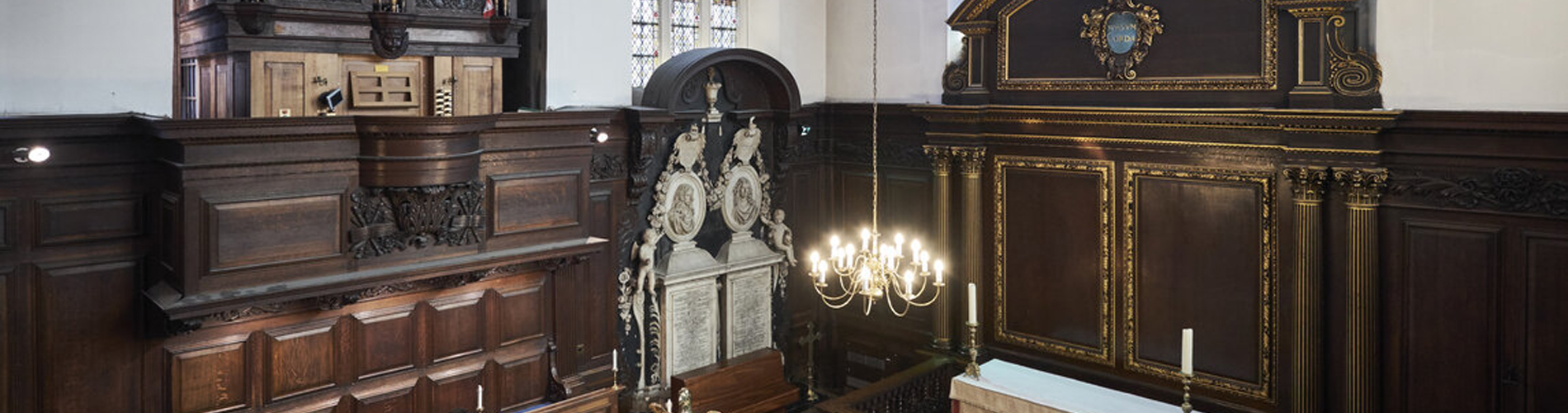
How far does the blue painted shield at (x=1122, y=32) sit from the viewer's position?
9.69 metres

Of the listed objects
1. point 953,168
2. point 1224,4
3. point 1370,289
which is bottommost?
point 1370,289

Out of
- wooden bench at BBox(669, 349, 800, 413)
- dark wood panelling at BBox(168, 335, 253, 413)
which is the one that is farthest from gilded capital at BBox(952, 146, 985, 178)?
dark wood panelling at BBox(168, 335, 253, 413)

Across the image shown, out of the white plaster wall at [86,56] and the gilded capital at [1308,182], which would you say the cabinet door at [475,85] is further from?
the gilded capital at [1308,182]

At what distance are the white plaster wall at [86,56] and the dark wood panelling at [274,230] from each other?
1.05 meters

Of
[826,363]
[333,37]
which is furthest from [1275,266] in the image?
[333,37]

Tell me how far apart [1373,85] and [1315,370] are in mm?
2290

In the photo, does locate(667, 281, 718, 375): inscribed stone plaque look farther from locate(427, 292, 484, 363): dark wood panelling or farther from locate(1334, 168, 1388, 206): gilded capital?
locate(1334, 168, 1388, 206): gilded capital

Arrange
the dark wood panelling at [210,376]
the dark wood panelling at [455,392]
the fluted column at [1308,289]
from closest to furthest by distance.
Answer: the dark wood panelling at [210,376] → the fluted column at [1308,289] → the dark wood panelling at [455,392]

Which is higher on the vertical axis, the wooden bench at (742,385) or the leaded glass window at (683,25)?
the leaded glass window at (683,25)

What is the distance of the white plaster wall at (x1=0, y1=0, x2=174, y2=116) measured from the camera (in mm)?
6914

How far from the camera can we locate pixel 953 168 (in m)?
11.1

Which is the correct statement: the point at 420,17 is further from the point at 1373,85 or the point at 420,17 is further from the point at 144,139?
the point at 1373,85

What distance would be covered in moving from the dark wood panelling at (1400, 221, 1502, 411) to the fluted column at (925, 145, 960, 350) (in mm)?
4158

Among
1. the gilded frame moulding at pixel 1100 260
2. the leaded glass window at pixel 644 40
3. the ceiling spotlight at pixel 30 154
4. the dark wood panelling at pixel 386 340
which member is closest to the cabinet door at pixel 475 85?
the dark wood panelling at pixel 386 340
